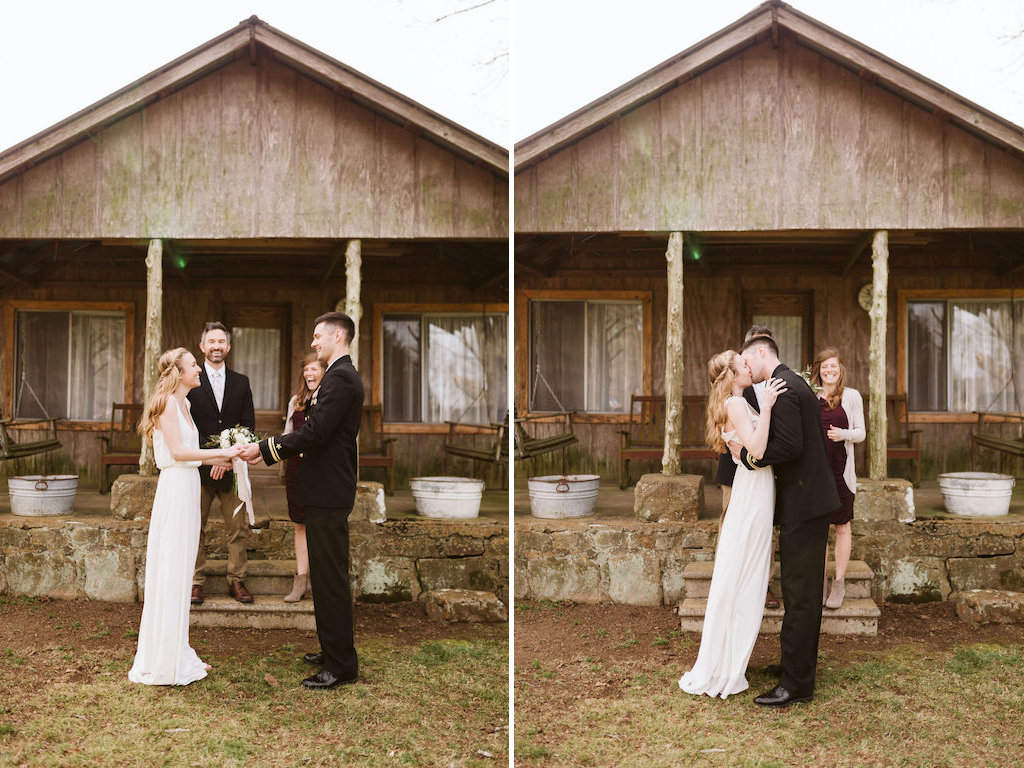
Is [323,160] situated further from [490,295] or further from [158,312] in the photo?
[490,295]

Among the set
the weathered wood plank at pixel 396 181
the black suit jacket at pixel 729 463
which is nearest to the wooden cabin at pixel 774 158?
the weathered wood plank at pixel 396 181

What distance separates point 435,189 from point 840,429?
4.05 m

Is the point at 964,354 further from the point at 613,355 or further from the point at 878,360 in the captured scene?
the point at 613,355

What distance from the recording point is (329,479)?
203 inches

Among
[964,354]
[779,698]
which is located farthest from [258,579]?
[964,354]

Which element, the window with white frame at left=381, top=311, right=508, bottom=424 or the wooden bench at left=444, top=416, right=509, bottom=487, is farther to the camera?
the window with white frame at left=381, top=311, right=508, bottom=424

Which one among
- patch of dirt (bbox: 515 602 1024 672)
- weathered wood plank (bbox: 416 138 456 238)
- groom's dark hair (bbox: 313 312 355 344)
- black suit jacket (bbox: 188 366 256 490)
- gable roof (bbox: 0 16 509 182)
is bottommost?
patch of dirt (bbox: 515 602 1024 672)

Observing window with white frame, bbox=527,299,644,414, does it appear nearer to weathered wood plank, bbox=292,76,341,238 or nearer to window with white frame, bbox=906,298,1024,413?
window with white frame, bbox=906,298,1024,413

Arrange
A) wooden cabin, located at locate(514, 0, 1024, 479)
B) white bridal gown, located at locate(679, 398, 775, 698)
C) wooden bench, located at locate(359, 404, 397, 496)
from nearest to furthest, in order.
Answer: white bridal gown, located at locate(679, 398, 775, 698) → wooden cabin, located at locate(514, 0, 1024, 479) → wooden bench, located at locate(359, 404, 397, 496)

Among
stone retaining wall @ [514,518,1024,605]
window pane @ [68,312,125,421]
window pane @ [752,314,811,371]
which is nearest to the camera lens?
stone retaining wall @ [514,518,1024,605]

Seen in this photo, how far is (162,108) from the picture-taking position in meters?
7.74

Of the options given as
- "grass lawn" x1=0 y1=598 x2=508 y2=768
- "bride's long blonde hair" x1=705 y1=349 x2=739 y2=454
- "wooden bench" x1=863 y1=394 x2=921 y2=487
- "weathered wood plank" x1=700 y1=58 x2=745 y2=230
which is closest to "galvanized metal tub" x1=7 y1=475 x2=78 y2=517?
"grass lawn" x1=0 y1=598 x2=508 y2=768

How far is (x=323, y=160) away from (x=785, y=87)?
13.8 ft

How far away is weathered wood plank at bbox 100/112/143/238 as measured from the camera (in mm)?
7715
